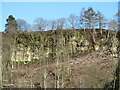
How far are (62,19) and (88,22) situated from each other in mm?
1984

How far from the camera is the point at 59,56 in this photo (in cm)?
781

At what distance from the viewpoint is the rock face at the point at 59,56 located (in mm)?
6820

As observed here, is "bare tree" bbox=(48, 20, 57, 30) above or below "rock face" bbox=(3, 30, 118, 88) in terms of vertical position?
above

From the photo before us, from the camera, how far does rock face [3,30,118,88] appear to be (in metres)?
6.82

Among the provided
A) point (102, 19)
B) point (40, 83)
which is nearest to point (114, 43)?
point (102, 19)

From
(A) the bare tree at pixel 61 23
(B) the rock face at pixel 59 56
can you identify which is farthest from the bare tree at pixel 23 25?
(A) the bare tree at pixel 61 23

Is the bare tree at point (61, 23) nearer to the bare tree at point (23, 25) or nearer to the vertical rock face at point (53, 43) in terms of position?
the vertical rock face at point (53, 43)

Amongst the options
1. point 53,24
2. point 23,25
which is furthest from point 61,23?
point 23,25

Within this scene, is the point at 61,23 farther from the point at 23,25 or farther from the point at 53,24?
the point at 23,25

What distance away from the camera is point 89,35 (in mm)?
9688

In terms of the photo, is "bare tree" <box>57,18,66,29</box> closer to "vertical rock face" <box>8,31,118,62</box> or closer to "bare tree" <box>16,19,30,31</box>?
"vertical rock face" <box>8,31,118,62</box>

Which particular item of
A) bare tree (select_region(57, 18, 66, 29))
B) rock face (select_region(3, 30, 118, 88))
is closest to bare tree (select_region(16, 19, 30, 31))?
rock face (select_region(3, 30, 118, 88))

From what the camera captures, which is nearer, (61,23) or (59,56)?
(59,56)

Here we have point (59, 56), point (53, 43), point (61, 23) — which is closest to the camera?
point (59, 56)
